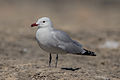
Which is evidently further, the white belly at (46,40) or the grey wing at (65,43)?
the grey wing at (65,43)

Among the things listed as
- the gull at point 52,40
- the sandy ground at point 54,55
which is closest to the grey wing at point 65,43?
the gull at point 52,40

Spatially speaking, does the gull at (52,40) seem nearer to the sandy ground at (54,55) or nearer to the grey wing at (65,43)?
the grey wing at (65,43)

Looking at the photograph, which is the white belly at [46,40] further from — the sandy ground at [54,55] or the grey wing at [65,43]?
the sandy ground at [54,55]

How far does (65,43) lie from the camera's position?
6.87 metres

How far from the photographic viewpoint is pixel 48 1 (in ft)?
90.5

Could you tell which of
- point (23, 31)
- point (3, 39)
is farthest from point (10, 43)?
point (23, 31)

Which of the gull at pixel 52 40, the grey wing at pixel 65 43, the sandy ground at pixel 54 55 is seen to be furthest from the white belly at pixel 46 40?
the sandy ground at pixel 54 55

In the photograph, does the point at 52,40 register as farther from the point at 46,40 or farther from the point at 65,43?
the point at 65,43

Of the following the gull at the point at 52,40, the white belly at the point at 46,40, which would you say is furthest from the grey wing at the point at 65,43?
the white belly at the point at 46,40

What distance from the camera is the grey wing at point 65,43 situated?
6.71m

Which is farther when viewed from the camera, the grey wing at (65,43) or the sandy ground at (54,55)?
the grey wing at (65,43)

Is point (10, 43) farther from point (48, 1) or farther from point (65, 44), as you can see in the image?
point (48, 1)

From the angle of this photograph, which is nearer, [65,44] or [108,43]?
[65,44]

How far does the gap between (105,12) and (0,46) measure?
48.2ft
